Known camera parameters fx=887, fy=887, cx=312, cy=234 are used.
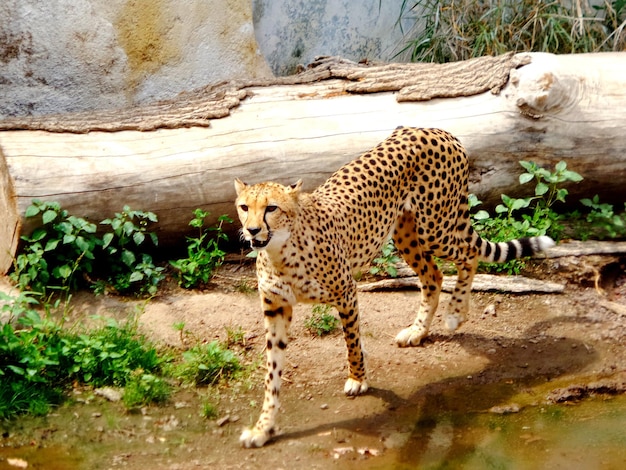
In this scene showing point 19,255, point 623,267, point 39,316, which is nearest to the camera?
point 39,316

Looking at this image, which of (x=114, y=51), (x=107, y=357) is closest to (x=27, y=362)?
(x=107, y=357)

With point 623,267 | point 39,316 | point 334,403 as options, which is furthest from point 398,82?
point 39,316

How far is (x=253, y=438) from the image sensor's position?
4426mm

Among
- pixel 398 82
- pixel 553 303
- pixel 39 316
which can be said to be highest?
pixel 398 82

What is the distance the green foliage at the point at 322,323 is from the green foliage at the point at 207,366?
667mm

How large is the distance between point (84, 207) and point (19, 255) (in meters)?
0.51

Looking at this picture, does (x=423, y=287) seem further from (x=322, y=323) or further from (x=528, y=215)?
(x=528, y=215)

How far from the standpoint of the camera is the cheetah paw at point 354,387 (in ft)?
16.2

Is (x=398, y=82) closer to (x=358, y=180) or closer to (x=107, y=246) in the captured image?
(x=358, y=180)

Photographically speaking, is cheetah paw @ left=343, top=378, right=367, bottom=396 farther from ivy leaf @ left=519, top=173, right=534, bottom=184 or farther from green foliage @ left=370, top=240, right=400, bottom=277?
ivy leaf @ left=519, top=173, right=534, bottom=184

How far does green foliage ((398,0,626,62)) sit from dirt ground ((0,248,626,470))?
259 centimetres

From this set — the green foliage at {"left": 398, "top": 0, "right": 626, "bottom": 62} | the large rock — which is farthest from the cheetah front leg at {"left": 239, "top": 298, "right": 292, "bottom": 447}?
the green foliage at {"left": 398, "top": 0, "right": 626, "bottom": 62}

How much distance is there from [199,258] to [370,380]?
159 centimetres

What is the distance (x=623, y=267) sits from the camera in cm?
647
